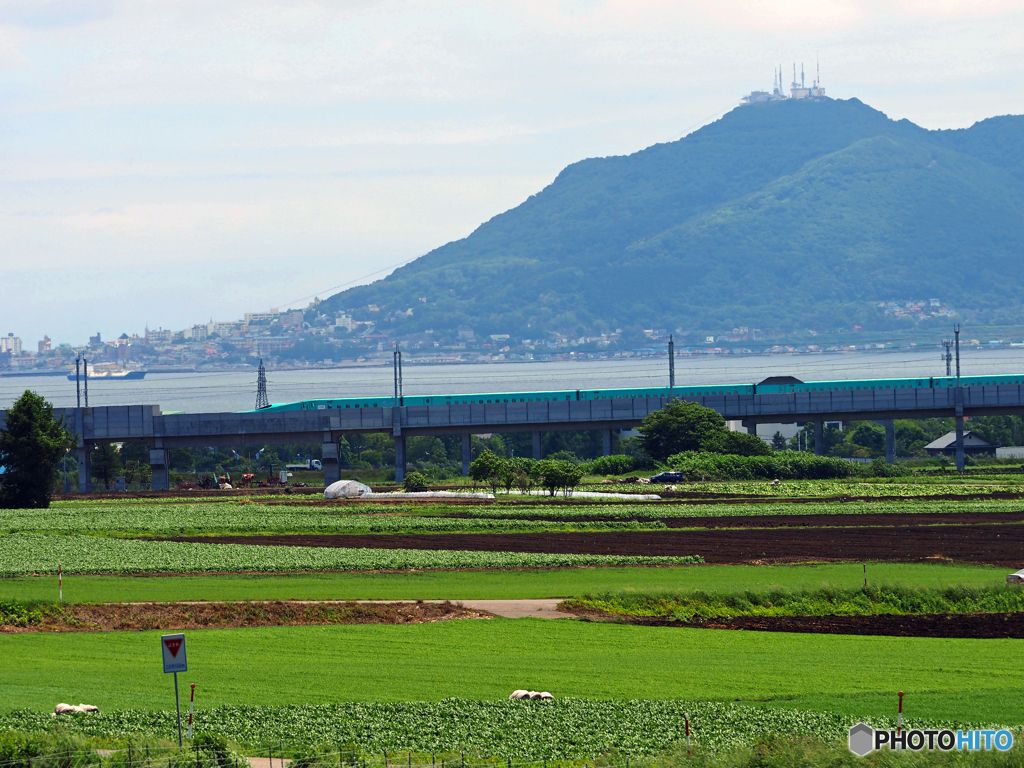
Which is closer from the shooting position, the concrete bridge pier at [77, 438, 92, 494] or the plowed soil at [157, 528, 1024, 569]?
the plowed soil at [157, 528, 1024, 569]

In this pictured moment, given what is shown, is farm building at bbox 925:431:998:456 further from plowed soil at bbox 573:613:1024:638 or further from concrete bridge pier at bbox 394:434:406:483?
plowed soil at bbox 573:613:1024:638

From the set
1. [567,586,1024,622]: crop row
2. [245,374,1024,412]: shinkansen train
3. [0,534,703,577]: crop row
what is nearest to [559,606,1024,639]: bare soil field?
[567,586,1024,622]: crop row

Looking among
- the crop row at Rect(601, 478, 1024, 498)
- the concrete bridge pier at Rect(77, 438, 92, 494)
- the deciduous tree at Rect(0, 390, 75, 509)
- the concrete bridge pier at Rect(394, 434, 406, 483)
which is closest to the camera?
the deciduous tree at Rect(0, 390, 75, 509)

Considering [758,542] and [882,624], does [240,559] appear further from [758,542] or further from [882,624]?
[882,624]

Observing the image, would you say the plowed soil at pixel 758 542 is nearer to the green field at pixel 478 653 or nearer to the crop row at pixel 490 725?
the green field at pixel 478 653

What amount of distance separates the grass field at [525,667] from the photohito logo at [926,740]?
1.72 metres

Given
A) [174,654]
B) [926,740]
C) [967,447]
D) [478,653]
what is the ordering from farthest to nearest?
[967,447]
[478,653]
[174,654]
[926,740]

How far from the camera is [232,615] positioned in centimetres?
4212

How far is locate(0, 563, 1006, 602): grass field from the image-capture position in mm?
46875

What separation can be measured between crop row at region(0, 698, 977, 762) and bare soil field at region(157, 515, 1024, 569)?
95.8 feet

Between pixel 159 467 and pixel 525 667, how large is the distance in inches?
3725

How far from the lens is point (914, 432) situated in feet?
622

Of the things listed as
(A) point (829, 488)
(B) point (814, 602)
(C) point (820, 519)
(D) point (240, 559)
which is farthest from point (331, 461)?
(B) point (814, 602)

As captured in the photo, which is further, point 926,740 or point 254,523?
point 254,523
